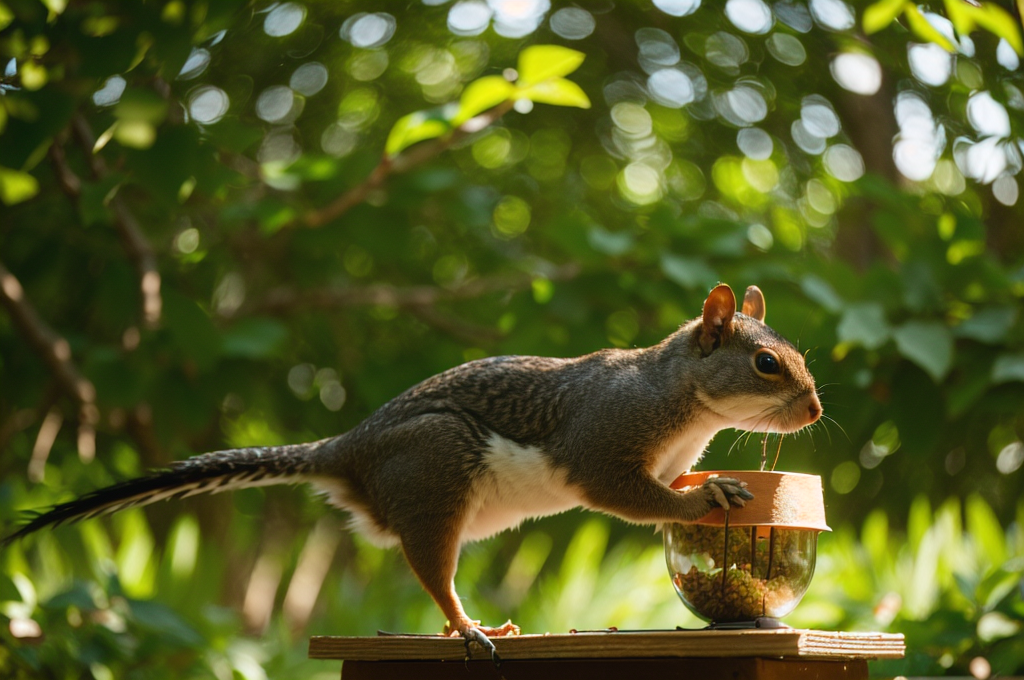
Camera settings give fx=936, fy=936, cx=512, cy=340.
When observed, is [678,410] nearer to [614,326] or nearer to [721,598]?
[721,598]

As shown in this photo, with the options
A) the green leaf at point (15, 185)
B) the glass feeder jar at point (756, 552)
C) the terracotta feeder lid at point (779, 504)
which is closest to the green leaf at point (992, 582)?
the glass feeder jar at point (756, 552)

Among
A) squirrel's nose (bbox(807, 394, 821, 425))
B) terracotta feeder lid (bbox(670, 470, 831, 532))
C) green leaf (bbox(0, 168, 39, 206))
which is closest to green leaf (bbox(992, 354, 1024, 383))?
squirrel's nose (bbox(807, 394, 821, 425))

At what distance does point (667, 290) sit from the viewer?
4254 millimetres

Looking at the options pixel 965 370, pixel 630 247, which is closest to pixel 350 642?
pixel 630 247

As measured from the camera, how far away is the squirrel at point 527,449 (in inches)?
87.6

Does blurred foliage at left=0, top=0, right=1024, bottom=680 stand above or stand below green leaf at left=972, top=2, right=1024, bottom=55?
below

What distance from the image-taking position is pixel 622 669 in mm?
1992

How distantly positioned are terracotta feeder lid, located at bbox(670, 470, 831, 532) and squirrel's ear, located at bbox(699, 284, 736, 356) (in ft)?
1.29

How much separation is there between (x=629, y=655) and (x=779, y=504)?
45cm

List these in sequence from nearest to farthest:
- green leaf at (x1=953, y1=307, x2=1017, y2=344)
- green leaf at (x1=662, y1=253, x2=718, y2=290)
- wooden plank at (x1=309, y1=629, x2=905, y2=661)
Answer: wooden plank at (x1=309, y1=629, x2=905, y2=661), green leaf at (x1=953, y1=307, x2=1017, y2=344), green leaf at (x1=662, y1=253, x2=718, y2=290)

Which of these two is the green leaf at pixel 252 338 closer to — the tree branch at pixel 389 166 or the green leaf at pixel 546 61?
the tree branch at pixel 389 166

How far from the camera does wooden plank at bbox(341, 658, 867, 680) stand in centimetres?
186

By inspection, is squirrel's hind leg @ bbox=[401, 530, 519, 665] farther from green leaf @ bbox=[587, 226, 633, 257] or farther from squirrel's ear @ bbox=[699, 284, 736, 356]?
green leaf @ bbox=[587, 226, 633, 257]

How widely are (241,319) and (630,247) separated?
200 centimetres
